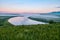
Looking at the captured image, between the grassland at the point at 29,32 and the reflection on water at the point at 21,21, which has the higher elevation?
the reflection on water at the point at 21,21

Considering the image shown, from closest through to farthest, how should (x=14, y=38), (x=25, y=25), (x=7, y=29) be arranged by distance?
(x=14, y=38) < (x=7, y=29) < (x=25, y=25)

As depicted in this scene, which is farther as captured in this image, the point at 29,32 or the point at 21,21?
the point at 21,21

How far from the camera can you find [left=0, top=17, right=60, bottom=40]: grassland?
156 cm

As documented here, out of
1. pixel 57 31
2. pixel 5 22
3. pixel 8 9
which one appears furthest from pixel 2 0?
pixel 57 31

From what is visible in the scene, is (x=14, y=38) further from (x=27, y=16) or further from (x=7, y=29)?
(x=27, y=16)

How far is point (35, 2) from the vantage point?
1847 millimetres

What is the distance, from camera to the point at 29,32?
1.65 meters

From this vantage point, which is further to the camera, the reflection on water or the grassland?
the reflection on water

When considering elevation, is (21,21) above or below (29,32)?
above

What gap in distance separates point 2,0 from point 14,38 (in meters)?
0.63

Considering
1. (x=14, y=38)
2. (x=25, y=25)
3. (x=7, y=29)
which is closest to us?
(x=14, y=38)

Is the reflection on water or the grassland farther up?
the reflection on water

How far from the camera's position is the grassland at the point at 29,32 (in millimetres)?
1561

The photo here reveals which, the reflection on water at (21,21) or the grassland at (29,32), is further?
the reflection on water at (21,21)
